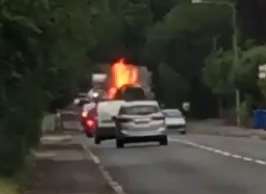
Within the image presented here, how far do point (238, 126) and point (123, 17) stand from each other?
107 feet

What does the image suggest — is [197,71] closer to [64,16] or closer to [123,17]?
[123,17]

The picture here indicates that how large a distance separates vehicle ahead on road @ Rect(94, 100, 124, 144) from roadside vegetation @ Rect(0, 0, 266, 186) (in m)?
1.81

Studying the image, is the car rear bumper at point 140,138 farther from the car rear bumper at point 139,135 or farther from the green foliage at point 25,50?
the green foliage at point 25,50

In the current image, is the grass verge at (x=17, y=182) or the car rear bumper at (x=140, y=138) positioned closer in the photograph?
the grass verge at (x=17, y=182)

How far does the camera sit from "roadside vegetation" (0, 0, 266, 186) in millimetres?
22188

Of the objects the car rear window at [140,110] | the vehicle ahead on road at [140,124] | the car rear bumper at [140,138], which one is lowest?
the car rear bumper at [140,138]

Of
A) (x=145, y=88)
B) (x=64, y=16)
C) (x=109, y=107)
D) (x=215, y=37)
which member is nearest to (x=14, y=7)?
(x=64, y=16)

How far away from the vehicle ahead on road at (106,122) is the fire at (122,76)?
27323mm

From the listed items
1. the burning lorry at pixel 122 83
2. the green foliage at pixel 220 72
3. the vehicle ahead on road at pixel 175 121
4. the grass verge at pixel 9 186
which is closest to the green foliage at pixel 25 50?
the grass verge at pixel 9 186

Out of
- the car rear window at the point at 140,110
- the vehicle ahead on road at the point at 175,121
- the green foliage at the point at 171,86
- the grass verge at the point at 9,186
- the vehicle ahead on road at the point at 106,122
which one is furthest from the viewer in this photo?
the green foliage at the point at 171,86

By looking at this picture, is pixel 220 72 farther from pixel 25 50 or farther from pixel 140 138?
pixel 25 50

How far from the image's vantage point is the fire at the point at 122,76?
78.2 meters

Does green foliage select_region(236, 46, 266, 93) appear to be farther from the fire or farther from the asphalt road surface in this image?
the asphalt road surface

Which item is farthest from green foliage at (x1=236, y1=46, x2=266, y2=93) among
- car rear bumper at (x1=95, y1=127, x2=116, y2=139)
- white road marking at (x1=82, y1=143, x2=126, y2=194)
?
white road marking at (x1=82, y1=143, x2=126, y2=194)
